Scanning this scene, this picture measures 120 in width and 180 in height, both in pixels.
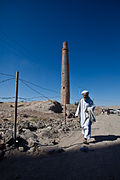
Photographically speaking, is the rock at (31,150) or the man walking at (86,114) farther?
the man walking at (86,114)

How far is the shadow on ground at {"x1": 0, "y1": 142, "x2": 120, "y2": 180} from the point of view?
245cm

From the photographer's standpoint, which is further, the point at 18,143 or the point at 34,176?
the point at 18,143

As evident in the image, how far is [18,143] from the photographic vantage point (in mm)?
4133

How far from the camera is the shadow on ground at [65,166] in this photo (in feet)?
8.02

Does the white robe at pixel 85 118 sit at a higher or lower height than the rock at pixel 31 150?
higher

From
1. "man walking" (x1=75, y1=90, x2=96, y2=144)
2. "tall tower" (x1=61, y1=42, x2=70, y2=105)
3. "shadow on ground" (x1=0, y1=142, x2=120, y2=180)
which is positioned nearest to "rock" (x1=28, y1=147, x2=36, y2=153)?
"shadow on ground" (x1=0, y1=142, x2=120, y2=180)

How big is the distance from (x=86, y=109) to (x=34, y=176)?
116 inches

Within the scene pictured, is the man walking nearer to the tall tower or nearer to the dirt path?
the dirt path

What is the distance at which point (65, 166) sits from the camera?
113 inches

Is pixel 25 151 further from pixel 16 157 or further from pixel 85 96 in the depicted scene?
pixel 85 96

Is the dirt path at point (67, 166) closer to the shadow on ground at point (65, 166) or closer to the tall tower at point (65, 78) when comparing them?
the shadow on ground at point (65, 166)

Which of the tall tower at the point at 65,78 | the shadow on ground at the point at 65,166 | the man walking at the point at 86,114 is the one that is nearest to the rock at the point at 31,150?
the shadow on ground at the point at 65,166

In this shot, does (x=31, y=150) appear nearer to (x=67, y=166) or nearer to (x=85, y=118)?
(x=67, y=166)

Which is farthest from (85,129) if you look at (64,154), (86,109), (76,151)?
(64,154)
